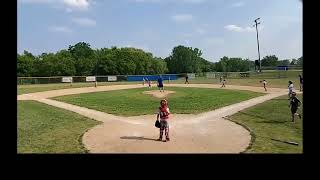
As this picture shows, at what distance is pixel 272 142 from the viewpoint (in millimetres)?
12031

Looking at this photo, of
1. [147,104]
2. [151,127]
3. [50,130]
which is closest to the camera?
[50,130]

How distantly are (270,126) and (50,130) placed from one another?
26.6ft

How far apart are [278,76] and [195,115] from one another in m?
29.2

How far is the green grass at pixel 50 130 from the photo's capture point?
37.9ft

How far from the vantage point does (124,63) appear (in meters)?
64.4

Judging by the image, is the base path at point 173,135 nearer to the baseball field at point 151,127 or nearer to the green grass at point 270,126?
the baseball field at point 151,127

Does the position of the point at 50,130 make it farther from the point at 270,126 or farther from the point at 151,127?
the point at 270,126

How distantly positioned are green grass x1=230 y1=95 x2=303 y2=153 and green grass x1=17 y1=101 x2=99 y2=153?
517cm

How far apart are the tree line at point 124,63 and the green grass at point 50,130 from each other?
113 ft

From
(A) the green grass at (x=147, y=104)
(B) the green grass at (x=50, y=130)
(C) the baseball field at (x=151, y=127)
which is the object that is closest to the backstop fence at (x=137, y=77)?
(A) the green grass at (x=147, y=104)

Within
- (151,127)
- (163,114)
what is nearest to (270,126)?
(151,127)

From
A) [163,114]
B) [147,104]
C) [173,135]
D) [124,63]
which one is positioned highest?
[124,63]
